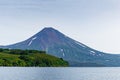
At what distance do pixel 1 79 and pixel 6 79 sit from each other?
1319 mm

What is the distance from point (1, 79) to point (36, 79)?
406 inches

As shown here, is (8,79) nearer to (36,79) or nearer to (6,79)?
(6,79)

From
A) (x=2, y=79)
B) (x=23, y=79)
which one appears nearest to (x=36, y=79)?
(x=23, y=79)

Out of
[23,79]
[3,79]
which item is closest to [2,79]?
[3,79]

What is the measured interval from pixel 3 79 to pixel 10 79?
193 cm

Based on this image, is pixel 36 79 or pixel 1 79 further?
pixel 36 79

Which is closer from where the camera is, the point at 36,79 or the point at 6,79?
the point at 6,79

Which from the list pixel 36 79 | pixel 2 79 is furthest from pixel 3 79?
pixel 36 79

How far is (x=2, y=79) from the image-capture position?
86375 mm

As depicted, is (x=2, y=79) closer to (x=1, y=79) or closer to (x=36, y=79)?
(x=1, y=79)

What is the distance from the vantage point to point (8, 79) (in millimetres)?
87125

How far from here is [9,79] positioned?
8750 cm

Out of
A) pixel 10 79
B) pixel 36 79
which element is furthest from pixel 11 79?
pixel 36 79

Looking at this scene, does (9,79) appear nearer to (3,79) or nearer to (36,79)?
(3,79)
